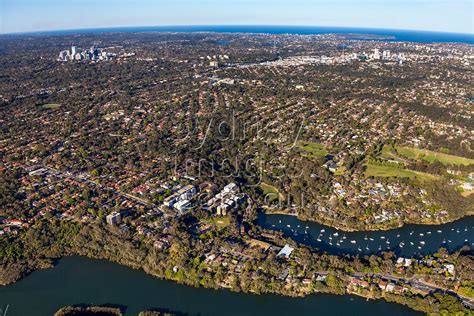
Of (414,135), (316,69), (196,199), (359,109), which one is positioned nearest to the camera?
(196,199)

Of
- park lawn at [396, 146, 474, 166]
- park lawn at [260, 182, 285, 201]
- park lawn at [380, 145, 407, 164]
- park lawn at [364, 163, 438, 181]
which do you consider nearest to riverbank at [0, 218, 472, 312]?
park lawn at [260, 182, 285, 201]

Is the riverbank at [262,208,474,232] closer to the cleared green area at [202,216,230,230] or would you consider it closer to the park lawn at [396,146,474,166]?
the cleared green area at [202,216,230,230]

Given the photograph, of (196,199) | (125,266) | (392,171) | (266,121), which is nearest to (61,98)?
(266,121)

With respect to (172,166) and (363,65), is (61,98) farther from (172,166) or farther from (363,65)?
(363,65)

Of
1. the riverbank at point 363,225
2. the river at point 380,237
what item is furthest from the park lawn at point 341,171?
the river at point 380,237

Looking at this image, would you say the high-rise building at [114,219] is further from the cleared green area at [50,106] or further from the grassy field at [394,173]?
the cleared green area at [50,106]

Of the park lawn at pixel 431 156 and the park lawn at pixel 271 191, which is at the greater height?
the park lawn at pixel 431 156
